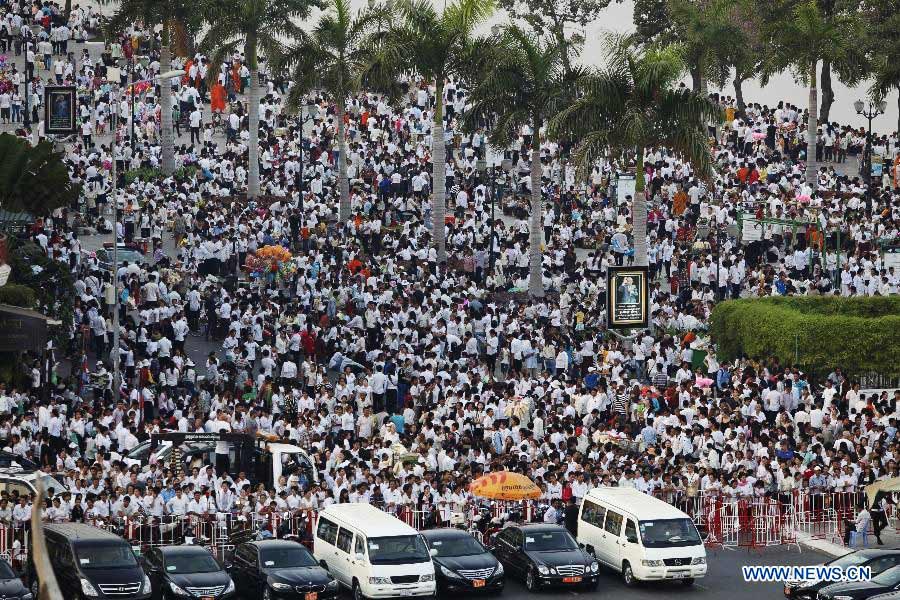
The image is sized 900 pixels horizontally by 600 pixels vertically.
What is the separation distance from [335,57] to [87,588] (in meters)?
28.5

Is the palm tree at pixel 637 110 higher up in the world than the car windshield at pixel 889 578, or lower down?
higher up

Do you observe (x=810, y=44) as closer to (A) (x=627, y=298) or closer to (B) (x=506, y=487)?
(A) (x=627, y=298)

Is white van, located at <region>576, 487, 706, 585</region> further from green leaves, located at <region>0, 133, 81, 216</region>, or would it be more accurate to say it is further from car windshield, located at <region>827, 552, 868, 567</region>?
green leaves, located at <region>0, 133, 81, 216</region>

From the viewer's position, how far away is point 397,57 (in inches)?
1823

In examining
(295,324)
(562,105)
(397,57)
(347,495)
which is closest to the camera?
(347,495)

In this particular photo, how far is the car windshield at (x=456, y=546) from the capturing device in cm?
2602

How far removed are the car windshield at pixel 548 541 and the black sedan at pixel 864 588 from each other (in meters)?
4.03

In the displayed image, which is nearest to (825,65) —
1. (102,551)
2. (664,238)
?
Result: (664,238)

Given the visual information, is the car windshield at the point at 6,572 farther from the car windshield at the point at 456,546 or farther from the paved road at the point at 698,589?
the car windshield at the point at 456,546

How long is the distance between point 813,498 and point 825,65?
3138 cm

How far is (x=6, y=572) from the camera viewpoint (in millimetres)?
23594

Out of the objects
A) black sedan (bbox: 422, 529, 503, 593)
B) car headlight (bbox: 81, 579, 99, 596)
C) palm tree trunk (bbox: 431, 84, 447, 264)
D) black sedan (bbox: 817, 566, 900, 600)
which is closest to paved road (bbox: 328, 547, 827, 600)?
black sedan (bbox: 422, 529, 503, 593)

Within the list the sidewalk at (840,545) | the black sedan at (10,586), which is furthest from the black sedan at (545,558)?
the black sedan at (10,586)

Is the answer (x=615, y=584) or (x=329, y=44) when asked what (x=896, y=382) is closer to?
(x=615, y=584)
